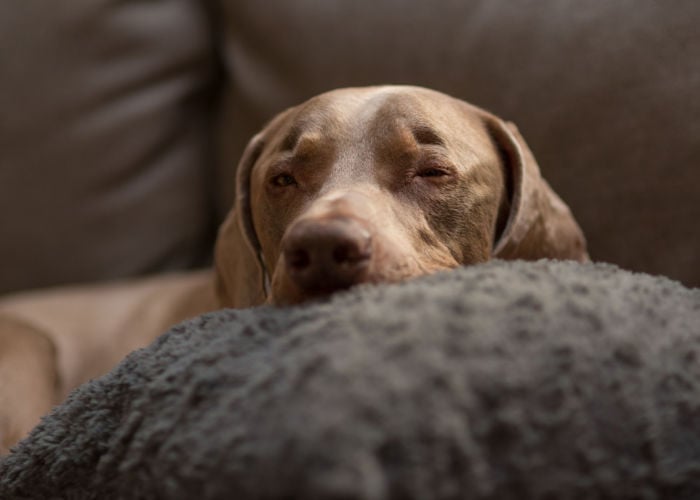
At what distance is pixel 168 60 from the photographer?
105 inches

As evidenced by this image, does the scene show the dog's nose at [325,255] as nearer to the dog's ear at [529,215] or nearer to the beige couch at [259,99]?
the dog's ear at [529,215]

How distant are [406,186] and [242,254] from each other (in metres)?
0.49

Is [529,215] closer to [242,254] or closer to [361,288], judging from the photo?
[242,254]

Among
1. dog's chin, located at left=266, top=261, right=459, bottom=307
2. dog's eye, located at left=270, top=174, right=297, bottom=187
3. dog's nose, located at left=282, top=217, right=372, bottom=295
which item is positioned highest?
dog's nose, located at left=282, top=217, right=372, bottom=295

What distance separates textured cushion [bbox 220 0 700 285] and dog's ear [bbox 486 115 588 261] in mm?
119

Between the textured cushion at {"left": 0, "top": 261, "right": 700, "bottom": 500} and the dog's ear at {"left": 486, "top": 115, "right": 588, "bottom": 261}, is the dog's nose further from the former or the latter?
the dog's ear at {"left": 486, "top": 115, "right": 588, "bottom": 261}

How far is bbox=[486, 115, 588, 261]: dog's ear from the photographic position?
1.74m

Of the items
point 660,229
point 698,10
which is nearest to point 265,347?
point 660,229

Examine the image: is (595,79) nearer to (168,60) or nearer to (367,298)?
(367,298)

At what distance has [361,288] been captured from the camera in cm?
106

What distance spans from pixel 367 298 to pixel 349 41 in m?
1.43

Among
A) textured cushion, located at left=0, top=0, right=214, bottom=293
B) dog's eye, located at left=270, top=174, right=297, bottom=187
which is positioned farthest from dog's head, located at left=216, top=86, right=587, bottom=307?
textured cushion, located at left=0, top=0, right=214, bottom=293

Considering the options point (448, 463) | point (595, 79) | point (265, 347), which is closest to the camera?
point (448, 463)

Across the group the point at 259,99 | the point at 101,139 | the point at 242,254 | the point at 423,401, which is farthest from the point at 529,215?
the point at 101,139
